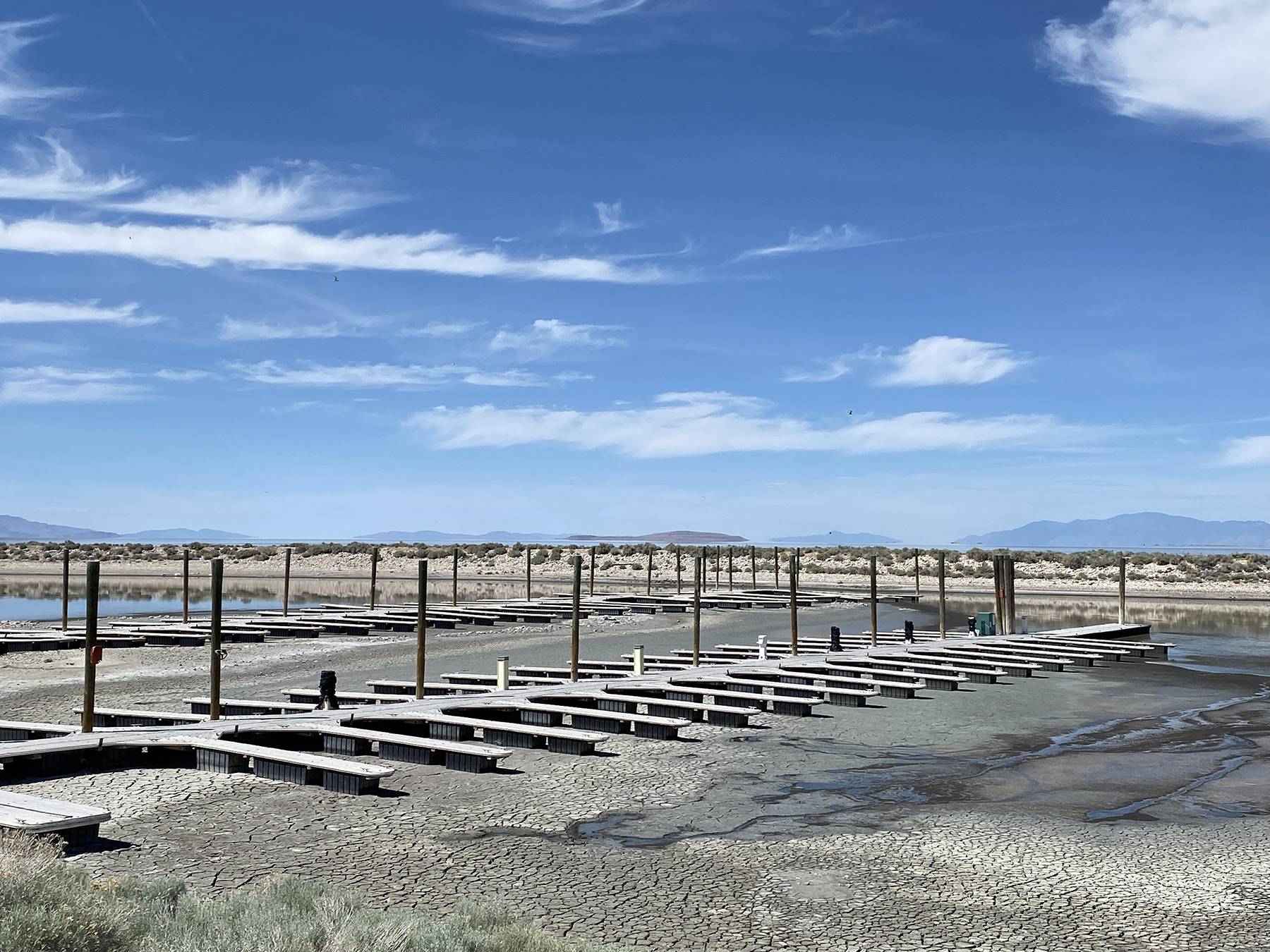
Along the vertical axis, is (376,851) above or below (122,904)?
below

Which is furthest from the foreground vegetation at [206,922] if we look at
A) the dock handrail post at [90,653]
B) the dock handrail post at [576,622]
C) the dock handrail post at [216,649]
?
the dock handrail post at [576,622]

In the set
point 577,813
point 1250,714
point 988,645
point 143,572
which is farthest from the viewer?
point 143,572

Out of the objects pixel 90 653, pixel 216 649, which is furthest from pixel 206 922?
pixel 216 649

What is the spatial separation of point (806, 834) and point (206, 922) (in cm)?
537

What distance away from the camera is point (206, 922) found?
18.3 ft

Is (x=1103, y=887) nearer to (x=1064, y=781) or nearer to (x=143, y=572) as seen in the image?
(x=1064, y=781)

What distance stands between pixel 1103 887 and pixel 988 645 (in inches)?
765

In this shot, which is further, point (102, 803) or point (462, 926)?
point (102, 803)

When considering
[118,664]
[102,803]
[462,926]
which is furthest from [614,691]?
[118,664]

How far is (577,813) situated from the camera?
1018 centimetres

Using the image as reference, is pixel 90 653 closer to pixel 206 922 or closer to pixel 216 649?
pixel 216 649

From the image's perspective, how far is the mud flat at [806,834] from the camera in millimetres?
7184

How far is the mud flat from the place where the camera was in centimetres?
718

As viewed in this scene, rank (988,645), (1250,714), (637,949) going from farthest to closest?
(988,645) → (1250,714) → (637,949)
